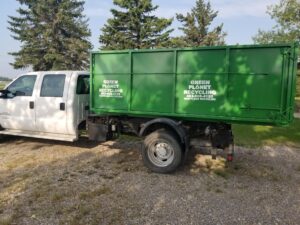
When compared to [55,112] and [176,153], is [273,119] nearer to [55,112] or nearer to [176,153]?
[176,153]

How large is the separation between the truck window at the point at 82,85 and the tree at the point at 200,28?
32.5 metres

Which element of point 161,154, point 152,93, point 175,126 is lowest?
point 161,154

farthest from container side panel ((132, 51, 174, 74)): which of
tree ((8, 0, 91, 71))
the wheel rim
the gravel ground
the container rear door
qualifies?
tree ((8, 0, 91, 71))

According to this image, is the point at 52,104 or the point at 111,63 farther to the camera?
the point at 52,104

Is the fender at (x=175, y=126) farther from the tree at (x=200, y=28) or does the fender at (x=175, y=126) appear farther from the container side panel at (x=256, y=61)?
the tree at (x=200, y=28)

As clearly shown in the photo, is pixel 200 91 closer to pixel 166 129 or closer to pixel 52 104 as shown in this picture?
pixel 166 129

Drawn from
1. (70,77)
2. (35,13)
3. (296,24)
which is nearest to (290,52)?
(70,77)

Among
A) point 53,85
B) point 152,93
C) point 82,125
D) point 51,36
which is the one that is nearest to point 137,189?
point 152,93

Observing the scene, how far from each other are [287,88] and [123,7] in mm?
32089

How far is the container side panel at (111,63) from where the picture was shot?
682 centimetres

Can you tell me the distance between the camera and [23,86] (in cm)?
857

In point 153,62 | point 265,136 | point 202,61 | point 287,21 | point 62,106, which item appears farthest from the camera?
point 287,21

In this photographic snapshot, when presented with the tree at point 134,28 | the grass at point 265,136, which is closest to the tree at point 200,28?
the tree at point 134,28

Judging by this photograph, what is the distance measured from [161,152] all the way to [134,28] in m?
29.9
